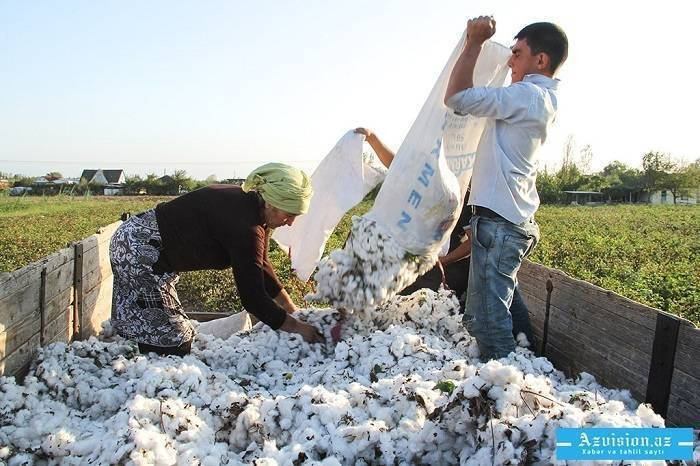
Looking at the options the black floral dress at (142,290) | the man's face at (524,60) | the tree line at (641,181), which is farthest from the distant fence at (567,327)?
the tree line at (641,181)

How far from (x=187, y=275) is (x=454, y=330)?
537cm

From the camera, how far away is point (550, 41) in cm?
285

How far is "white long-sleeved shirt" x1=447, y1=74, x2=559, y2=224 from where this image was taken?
278 cm

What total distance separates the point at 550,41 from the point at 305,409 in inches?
85.9

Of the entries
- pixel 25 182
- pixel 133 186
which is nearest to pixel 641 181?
pixel 133 186

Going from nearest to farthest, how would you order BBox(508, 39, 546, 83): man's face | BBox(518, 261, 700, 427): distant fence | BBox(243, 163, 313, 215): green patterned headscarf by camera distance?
BBox(518, 261, 700, 427): distant fence
BBox(508, 39, 546, 83): man's face
BBox(243, 163, 313, 215): green patterned headscarf

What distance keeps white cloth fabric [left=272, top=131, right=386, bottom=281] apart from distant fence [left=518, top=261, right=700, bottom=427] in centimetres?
131

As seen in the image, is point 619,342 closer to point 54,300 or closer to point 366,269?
point 366,269

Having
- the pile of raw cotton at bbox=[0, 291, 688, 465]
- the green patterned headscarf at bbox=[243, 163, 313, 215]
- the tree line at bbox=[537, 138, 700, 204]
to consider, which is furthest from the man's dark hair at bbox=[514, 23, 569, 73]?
the tree line at bbox=[537, 138, 700, 204]

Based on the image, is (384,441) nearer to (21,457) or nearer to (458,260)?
(21,457)

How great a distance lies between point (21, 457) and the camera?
2.04 meters

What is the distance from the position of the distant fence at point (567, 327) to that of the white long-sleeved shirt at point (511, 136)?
2.03 ft

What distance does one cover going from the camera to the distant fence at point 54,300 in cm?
255

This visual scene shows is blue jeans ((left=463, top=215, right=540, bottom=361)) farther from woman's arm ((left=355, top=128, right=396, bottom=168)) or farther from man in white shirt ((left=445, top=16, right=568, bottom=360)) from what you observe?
woman's arm ((left=355, top=128, right=396, bottom=168))
